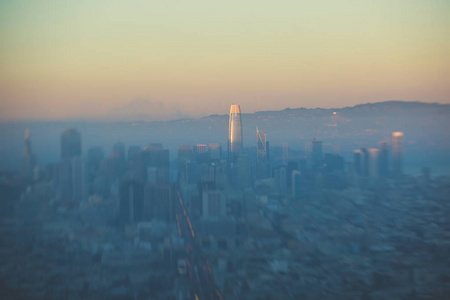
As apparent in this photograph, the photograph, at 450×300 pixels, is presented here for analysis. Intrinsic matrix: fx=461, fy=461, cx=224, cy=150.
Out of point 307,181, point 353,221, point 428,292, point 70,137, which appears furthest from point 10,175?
point 428,292

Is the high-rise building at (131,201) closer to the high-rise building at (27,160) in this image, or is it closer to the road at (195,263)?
the road at (195,263)

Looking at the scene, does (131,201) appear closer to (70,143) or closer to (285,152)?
(70,143)

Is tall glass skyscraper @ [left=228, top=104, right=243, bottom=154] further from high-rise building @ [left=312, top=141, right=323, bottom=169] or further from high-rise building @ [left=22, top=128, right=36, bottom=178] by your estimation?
high-rise building @ [left=22, top=128, right=36, bottom=178]

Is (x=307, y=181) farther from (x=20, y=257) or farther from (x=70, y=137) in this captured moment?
(x=20, y=257)

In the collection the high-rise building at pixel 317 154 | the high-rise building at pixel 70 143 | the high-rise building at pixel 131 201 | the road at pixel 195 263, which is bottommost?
the road at pixel 195 263

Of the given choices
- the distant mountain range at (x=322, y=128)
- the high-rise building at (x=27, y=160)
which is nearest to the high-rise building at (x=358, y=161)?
the distant mountain range at (x=322, y=128)

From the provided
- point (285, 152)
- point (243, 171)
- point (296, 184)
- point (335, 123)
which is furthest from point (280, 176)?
point (335, 123)

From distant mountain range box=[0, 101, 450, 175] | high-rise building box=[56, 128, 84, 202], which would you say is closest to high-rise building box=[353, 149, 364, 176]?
distant mountain range box=[0, 101, 450, 175]
